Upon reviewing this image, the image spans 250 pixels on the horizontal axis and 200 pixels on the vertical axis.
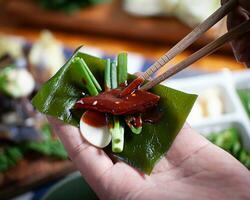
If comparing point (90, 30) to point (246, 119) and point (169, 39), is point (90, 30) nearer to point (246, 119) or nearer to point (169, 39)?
point (169, 39)

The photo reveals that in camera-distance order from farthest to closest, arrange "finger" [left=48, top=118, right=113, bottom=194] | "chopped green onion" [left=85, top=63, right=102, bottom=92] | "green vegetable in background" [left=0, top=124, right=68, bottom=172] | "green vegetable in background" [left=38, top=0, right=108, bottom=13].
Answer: "green vegetable in background" [left=38, top=0, right=108, bottom=13] < "green vegetable in background" [left=0, top=124, right=68, bottom=172] < "chopped green onion" [left=85, top=63, right=102, bottom=92] < "finger" [left=48, top=118, right=113, bottom=194]

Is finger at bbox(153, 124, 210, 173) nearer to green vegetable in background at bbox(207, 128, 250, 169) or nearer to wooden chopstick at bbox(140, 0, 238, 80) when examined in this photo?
wooden chopstick at bbox(140, 0, 238, 80)

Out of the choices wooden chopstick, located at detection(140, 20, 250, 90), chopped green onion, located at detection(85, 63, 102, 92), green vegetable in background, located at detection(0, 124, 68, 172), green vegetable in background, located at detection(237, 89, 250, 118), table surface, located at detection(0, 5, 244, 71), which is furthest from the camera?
table surface, located at detection(0, 5, 244, 71)

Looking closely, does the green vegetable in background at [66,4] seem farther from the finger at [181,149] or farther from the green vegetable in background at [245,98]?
the finger at [181,149]

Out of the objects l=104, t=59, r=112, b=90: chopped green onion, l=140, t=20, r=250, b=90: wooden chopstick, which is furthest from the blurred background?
l=140, t=20, r=250, b=90: wooden chopstick

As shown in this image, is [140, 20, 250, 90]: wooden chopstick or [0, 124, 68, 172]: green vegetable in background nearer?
[140, 20, 250, 90]: wooden chopstick

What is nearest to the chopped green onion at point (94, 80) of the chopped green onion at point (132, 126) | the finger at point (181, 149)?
the chopped green onion at point (132, 126)

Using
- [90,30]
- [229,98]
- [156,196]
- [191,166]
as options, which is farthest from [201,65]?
Answer: [156,196]

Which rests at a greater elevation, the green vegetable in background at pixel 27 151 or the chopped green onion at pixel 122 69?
the chopped green onion at pixel 122 69
